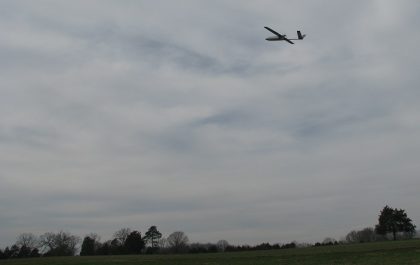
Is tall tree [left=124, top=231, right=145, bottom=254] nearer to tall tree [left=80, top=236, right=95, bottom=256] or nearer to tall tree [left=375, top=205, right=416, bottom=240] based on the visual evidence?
tall tree [left=80, top=236, right=95, bottom=256]

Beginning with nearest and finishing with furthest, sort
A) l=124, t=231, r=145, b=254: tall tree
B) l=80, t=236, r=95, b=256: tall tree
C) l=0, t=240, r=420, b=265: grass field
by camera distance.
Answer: l=0, t=240, r=420, b=265: grass field < l=124, t=231, r=145, b=254: tall tree < l=80, t=236, r=95, b=256: tall tree

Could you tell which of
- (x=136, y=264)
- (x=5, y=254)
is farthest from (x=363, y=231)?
(x=136, y=264)

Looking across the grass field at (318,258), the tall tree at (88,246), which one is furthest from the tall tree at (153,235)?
the grass field at (318,258)

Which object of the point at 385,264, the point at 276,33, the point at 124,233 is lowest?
the point at 385,264

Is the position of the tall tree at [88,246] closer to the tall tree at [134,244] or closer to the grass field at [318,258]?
the tall tree at [134,244]

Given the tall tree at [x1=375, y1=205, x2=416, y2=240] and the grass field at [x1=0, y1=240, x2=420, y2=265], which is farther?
the tall tree at [x1=375, y1=205, x2=416, y2=240]

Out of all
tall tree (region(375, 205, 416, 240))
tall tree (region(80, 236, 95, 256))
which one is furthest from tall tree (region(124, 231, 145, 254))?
tall tree (region(375, 205, 416, 240))

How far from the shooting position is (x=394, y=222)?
123875 millimetres

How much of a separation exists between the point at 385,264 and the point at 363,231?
15786 centimetres

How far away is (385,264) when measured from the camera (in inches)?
1395

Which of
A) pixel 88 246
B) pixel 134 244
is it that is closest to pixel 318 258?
pixel 134 244

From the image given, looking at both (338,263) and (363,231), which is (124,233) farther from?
(338,263)

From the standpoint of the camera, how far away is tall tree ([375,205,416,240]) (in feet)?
407

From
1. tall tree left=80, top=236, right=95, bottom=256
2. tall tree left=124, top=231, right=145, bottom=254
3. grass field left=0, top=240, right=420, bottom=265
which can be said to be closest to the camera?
grass field left=0, top=240, right=420, bottom=265
